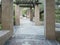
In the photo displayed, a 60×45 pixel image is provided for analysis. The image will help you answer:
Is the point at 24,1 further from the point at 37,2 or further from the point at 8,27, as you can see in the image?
the point at 8,27

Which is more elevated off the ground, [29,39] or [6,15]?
[6,15]

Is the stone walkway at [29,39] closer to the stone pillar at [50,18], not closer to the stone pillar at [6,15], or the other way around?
the stone pillar at [50,18]

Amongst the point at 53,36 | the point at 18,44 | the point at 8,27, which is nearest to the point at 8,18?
the point at 8,27

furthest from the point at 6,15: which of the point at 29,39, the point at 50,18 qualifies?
the point at 50,18

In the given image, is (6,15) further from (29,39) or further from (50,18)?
(50,18)

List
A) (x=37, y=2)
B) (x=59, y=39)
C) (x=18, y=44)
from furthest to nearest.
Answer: (x=37, y=2) < (x=59, y=39) < (x=18, y=44)

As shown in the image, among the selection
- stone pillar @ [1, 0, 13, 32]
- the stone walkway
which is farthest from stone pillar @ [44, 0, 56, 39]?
stone pillar @ [1, 0, 13, 32]

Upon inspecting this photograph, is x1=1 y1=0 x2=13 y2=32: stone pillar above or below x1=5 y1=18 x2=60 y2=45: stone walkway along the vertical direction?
above

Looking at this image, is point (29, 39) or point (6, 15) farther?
point (6, 15)

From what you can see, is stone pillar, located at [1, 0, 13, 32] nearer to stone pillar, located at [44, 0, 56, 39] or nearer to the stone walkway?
the stone walkway

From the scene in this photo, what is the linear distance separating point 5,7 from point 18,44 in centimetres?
301

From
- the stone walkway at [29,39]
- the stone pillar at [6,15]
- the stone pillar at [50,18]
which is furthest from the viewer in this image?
the stone pillar at [6,15]

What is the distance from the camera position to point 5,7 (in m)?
9.57

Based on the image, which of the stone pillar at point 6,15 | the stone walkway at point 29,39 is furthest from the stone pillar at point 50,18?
the stone pillar at point 6,15
